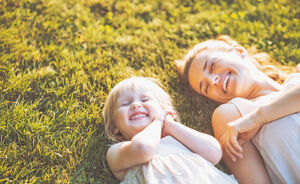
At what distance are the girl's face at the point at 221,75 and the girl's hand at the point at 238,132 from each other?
0.47m

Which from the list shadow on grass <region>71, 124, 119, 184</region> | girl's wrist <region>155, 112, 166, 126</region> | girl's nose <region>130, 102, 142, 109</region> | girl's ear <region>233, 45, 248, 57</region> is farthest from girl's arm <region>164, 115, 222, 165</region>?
girl's ear <region>233, 45, 248, 57</region>

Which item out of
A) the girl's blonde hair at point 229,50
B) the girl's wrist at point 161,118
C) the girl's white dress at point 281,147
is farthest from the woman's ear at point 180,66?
the girl's white dress at point 281,147

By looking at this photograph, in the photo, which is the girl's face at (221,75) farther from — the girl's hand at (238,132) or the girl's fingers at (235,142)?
the girl's fingers at (235,142)

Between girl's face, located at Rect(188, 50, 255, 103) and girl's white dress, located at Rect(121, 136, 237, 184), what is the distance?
90cm

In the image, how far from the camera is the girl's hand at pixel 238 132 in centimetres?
257

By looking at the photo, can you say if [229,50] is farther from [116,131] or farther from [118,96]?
[116,131]

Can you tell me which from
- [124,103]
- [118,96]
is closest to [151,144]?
[124,103]

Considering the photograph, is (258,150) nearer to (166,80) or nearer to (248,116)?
(248,116)

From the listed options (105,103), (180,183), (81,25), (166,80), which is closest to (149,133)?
(180,183)

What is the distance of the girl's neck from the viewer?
2.94 m

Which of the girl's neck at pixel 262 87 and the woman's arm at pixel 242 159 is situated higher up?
the girl's neck at pixel 262 87

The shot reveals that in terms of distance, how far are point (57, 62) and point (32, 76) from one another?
1.17 ft

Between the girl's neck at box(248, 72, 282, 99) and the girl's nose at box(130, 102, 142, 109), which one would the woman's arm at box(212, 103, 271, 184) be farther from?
the girl's nose at box(130, 102, 142, 109)

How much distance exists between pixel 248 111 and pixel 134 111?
1.08 meters
